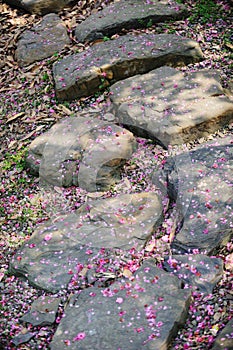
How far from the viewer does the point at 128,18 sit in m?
5.96

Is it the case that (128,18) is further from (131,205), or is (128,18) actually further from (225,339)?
(225,339)

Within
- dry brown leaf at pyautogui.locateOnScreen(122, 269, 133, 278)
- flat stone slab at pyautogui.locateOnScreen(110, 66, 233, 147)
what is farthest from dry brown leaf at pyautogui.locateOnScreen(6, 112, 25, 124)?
dry brown leaf at pyautogui.locateOnScreen(122, 269, 133, 278)

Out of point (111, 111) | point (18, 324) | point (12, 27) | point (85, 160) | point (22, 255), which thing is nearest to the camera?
point (18, 324)

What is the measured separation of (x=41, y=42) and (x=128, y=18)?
3.75 ft

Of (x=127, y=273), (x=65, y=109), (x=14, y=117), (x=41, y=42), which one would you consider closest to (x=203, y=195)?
(x=127, y=273)

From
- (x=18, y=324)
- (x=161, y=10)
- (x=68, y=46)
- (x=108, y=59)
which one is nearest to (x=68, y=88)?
(x=108, y=59)

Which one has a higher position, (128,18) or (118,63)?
(128,18)

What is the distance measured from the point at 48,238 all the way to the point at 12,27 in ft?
12.2

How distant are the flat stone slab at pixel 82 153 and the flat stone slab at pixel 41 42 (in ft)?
4.98

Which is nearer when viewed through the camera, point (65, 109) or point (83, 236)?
point (83, 236)

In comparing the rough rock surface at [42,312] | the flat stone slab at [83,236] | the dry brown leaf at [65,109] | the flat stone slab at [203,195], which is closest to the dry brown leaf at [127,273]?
the flat stone slab at [83,236]

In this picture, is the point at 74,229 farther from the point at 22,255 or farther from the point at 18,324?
the point at 18,324

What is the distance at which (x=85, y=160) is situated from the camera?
4.57 metres

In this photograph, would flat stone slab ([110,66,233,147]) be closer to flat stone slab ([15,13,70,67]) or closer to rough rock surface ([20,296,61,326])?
flat stone slab ([15,13,70,67])
